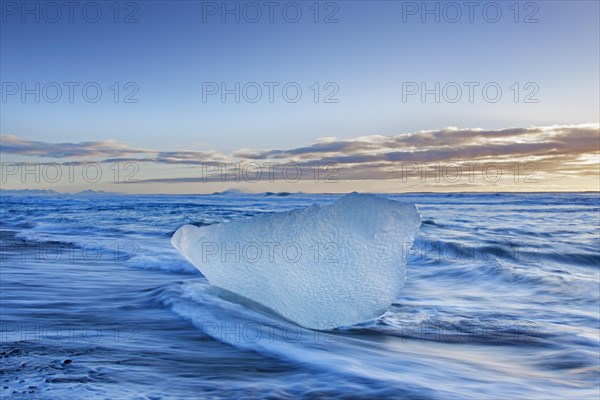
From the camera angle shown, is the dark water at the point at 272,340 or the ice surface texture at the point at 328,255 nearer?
the dark water at the point at 272,340

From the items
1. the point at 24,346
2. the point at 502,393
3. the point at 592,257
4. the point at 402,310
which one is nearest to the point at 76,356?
the point at 24,346

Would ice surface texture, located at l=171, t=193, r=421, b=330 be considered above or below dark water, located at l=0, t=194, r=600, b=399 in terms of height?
above

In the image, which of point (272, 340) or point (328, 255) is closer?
point (272, 340)

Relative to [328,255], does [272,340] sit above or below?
below

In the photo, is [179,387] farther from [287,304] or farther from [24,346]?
[287,304]

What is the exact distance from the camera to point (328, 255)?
4.11 m

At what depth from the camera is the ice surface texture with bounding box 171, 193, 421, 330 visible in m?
4.02

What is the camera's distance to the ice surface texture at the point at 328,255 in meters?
4.02

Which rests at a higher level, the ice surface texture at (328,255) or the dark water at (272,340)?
the ice surface texture at (328,255)

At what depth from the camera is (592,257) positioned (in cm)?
1025

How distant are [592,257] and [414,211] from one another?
8086 mm

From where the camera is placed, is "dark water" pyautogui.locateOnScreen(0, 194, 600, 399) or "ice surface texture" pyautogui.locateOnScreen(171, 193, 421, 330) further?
"ice surface texture" pyautogui.locateOnScreen(171, 193, 421, 330)

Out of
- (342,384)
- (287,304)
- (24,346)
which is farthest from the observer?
(287,304)

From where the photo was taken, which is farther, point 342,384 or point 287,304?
point 287,304
